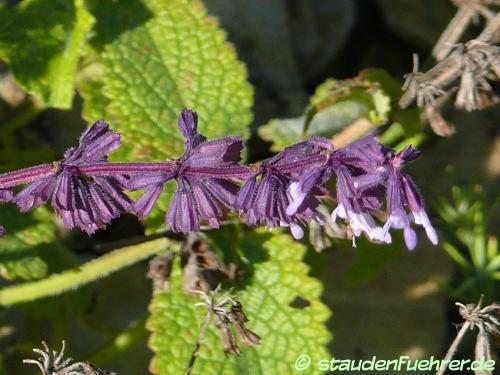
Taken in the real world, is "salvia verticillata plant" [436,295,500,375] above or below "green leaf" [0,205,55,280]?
below

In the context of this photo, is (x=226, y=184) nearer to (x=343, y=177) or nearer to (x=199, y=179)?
(x=199, y=179)

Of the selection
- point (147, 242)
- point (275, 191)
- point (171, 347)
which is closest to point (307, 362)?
point (171, 347)

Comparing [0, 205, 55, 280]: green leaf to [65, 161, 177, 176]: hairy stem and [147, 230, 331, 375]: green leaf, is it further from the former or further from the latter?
[65, 161, 177, 176]: hairy stem

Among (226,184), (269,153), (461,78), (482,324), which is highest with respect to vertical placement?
(269,153)

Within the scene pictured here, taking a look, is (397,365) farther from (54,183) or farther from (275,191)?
(54,183)

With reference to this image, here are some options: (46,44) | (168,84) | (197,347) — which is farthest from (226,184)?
(46,44)

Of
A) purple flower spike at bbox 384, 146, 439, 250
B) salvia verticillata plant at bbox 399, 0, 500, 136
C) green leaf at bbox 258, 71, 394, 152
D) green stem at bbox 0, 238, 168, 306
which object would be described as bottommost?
purple flower spike at bbox 384, 146, 439, 250

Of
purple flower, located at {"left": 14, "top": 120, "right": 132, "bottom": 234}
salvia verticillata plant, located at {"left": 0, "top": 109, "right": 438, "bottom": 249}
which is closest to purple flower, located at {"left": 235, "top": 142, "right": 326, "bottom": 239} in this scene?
salvia verticillata plant, located at {"left": 0, "top": 109, "right": 438, "bottom": 249}

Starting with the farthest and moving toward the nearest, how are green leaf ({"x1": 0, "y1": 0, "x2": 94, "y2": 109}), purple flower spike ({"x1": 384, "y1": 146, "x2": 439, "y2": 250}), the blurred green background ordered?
the blurred green background
green leaf ({"x1": 0, "y1": 0, "x2": 94, "y2": 109})
purple flower spike ({"x1": 384, "y1": 146, "x2": 439, "y2": 250})
